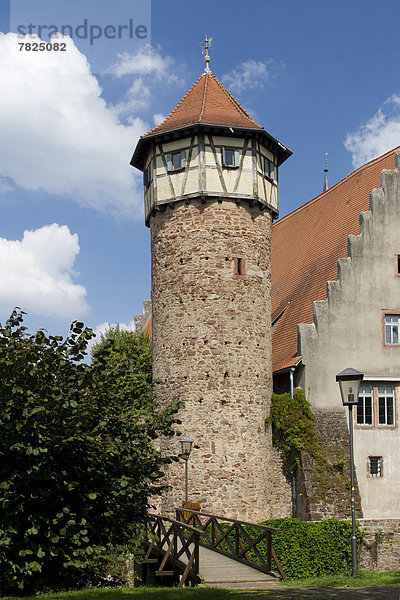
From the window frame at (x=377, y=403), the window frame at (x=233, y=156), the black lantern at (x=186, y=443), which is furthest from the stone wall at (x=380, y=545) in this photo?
the window frame at (x=233, y=156)

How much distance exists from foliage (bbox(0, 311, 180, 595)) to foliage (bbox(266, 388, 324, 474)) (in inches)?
341

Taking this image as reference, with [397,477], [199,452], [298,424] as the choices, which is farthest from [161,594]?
[397,477]

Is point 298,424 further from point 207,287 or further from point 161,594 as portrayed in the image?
point 161,594

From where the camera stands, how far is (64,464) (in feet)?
38.9

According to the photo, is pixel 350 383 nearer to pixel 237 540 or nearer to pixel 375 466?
pixel 237 540

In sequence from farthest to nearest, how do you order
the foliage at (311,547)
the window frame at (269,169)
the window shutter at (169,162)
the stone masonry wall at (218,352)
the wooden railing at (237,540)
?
the window frame at (269,169)
the window shutter at (169,162)
the stone masonry wall at (218,352)
the foliage at (311,547)
the wooden railing at (237,540)

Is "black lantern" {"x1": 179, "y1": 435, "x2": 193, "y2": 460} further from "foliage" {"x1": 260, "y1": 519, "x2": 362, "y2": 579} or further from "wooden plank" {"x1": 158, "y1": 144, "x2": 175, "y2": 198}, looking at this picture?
"wooden plank" {"x1": 158, "y1": 144, "x2": 175, "y2": 198}

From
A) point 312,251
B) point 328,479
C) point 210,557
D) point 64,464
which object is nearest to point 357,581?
point 210,557

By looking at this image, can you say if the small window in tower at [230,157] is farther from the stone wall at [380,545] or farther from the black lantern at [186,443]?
the stone wall at [380,545]

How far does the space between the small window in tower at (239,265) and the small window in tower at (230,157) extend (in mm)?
2811

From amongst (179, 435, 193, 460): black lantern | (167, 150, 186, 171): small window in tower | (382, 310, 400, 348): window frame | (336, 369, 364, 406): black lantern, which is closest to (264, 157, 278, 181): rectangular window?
(167, 150, 186, 171): small window in tower

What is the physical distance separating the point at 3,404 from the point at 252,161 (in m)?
12.9

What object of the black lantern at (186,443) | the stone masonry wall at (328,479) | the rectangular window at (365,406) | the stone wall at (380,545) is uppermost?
the rectangular window at (365,406)

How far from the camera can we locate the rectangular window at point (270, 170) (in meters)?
22.7
